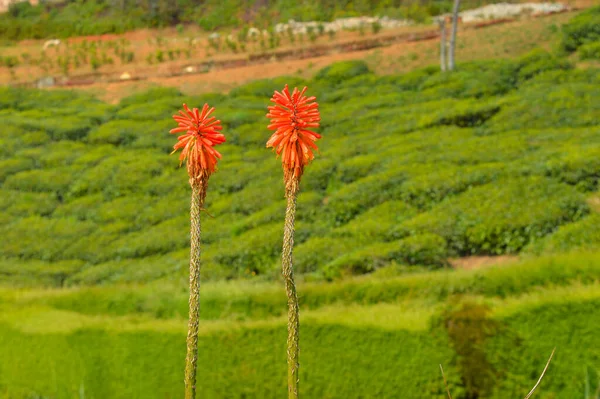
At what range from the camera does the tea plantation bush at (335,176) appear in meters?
16.6

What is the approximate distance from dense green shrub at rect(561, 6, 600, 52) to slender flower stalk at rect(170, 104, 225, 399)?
99.9ft

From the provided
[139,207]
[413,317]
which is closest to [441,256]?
[413,317]

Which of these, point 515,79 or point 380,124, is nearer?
point 380,124

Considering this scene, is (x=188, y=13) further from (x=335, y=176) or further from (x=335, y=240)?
(x=335, y=240)

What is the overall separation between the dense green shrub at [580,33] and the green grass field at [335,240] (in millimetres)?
89

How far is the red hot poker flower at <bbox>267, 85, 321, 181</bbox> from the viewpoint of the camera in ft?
14.1

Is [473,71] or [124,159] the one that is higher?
[473,71]

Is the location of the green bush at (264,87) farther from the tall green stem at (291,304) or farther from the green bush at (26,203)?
the tall green stem at (291,304)

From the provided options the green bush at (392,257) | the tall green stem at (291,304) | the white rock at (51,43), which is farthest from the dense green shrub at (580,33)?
the tall green stem at (291,304)

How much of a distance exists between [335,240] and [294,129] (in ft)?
43.1

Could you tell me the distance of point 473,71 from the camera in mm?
31891

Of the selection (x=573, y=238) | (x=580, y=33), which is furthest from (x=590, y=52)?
(x=573, y=238)

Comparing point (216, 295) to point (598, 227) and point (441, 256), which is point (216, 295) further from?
point (598, 227)

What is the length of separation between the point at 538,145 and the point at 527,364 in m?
13.5
